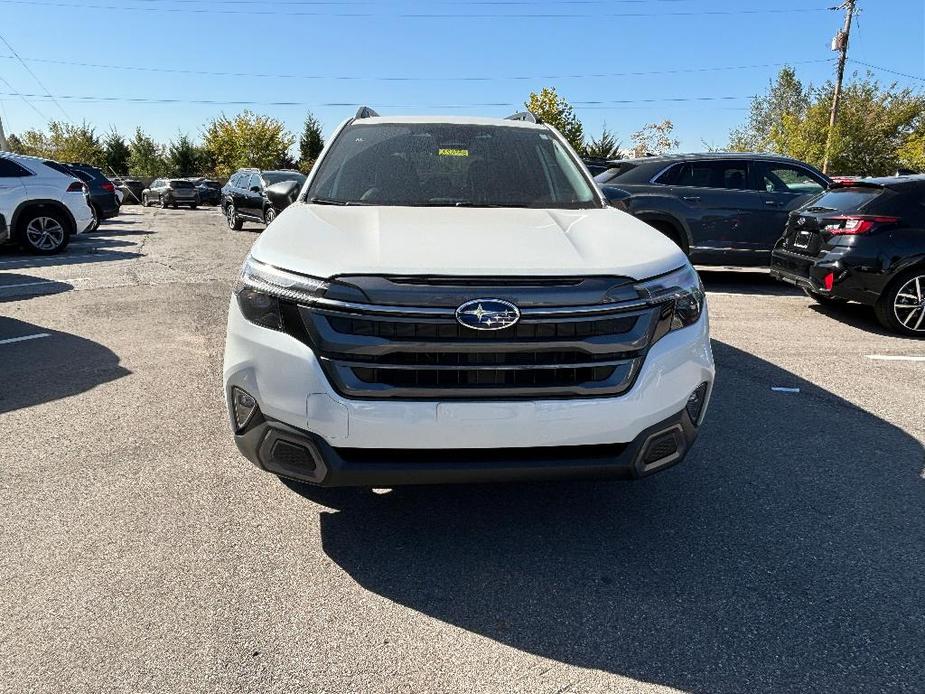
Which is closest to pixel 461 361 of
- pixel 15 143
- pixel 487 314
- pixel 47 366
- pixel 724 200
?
pixel 487 314

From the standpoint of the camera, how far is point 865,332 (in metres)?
6.90

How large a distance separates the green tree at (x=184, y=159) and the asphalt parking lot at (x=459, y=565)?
59566mm

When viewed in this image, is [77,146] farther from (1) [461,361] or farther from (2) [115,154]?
(1) [461,361]

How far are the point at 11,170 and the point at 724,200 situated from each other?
457 inches

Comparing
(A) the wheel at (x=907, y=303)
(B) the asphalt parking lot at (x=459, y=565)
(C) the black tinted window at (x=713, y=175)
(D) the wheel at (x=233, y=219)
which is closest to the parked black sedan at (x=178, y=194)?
(D) the wheel at (x=233, y=219)

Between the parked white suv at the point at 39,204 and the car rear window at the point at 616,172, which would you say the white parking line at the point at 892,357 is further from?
the parked white suv at the point at 39,204

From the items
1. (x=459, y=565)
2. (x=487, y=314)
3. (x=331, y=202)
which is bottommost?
(x=459, y=565)

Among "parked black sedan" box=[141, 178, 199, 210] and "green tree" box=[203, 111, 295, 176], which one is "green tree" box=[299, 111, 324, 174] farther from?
"parked black sedan" box=[141, 178, 199, 210]

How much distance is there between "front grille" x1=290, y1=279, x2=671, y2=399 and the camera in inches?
95.0

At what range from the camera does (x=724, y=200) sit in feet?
30.8

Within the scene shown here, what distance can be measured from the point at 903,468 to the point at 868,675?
193cm

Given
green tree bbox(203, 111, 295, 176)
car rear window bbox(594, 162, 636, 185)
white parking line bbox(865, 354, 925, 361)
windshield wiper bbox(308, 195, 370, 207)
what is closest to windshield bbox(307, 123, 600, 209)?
windshield wiper bbox(308, 195, 370, 207)

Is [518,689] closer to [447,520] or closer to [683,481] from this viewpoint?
[447,520]

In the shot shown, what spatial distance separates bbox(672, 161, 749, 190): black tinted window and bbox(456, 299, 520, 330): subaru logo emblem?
7961mm
